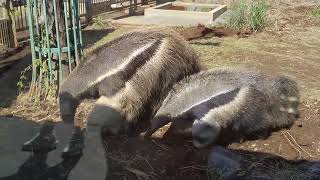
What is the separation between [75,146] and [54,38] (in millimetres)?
1673

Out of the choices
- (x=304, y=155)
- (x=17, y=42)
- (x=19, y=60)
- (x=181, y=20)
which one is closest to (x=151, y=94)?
(x=304, y=155)

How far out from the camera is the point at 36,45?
19.1ft

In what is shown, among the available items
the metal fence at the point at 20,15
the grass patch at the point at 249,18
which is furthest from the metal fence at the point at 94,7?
the grass patch at the point at 249,18

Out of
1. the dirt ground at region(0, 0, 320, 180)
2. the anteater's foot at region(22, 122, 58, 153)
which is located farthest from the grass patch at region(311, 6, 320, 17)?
the anteater's foot at region(22, 122, 58, 153)

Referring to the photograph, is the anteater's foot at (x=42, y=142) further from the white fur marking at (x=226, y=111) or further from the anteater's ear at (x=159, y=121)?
the white fur marking at (x=226, y=111)

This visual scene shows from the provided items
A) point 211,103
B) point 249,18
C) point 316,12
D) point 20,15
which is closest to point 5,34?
point 20,15

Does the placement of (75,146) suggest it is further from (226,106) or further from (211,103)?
(226,106)

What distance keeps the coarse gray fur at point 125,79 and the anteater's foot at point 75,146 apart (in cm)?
19

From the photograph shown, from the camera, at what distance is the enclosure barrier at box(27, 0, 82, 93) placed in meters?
5.43

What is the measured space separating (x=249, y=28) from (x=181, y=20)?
2494mm

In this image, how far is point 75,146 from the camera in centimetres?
454

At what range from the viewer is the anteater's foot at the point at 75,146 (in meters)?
4.37

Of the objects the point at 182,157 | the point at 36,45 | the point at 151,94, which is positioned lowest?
the point at 182,157

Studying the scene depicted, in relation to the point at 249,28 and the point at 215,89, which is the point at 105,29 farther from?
the point at 215,89
